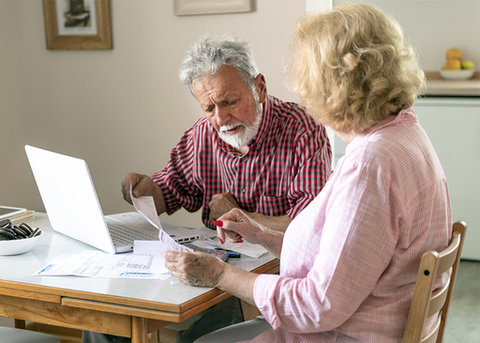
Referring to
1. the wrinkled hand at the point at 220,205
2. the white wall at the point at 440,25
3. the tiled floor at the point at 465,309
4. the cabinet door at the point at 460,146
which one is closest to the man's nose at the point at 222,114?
the wrinkled hand at the point at 220,205

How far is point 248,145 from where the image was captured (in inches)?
84.8

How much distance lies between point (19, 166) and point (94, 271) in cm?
203

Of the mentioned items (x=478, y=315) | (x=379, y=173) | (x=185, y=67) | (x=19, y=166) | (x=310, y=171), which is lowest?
(x=478, y=315)

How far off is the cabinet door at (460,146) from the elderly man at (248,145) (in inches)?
73.2

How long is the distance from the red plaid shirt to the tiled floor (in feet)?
4.47

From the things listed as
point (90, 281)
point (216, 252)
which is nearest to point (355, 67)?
point (216, 252)

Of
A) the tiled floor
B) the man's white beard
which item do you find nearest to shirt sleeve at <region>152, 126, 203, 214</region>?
the man's white beard

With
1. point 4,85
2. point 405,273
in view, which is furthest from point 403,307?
point 4,85

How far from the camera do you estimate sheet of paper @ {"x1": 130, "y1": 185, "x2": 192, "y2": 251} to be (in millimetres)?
1705

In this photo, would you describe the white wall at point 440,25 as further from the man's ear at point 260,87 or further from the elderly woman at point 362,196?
the elderly woman at point 362,196

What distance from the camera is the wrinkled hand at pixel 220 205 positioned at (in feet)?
6.88

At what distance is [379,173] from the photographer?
1248 millimetres

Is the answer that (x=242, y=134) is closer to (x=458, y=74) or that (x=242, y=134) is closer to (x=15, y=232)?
(x=15, y=232)

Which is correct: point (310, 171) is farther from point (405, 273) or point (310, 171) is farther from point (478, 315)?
point (478, 315)
